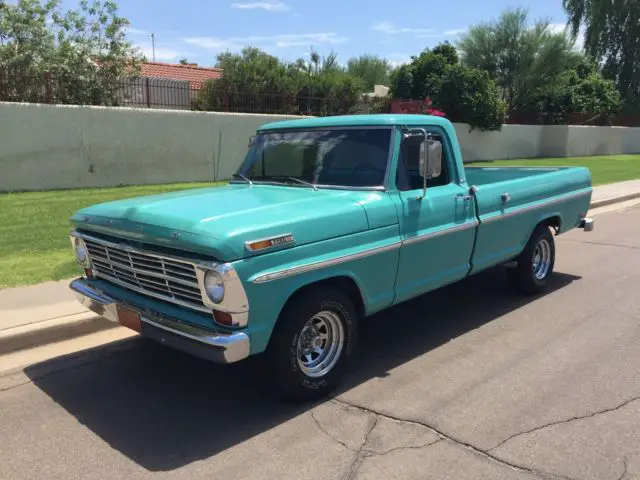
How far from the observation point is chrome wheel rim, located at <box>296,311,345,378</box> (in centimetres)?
402

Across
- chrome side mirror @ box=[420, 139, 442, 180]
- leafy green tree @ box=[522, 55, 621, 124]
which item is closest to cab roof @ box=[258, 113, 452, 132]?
chrome side mirror @ box=[420, 139, 442, 180]

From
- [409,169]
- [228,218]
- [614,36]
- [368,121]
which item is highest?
[614,36]

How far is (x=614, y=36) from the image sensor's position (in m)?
40.8

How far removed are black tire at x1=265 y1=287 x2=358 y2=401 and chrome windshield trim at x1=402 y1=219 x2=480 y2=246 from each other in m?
0.77

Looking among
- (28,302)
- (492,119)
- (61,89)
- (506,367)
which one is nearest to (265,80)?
(61,89)

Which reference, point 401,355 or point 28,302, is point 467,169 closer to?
point 401,355

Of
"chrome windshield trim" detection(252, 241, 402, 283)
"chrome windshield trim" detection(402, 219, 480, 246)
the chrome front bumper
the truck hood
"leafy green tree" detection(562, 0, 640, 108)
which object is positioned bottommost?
the chrome front bumper

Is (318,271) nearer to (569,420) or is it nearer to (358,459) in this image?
(358,459)

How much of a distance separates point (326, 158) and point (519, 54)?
31.6m

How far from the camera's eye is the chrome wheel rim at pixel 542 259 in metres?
6.68

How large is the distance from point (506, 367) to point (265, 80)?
1639 centimetres

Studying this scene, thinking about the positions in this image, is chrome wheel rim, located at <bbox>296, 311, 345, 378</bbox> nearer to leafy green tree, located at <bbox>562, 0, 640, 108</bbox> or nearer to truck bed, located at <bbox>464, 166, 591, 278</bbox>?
truck bed, located at <bbox>464, 166, 591, 278</bbox>

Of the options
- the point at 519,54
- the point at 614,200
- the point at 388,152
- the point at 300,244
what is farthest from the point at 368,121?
the point at 519,54

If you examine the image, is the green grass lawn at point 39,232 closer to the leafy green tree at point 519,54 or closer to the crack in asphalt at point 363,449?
the crack in asphalt at point 363,449
